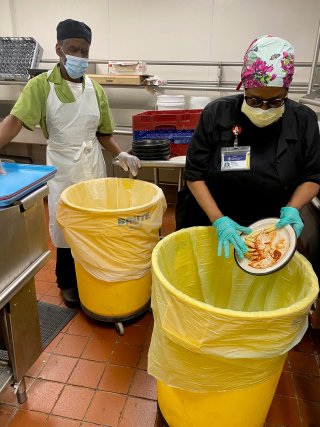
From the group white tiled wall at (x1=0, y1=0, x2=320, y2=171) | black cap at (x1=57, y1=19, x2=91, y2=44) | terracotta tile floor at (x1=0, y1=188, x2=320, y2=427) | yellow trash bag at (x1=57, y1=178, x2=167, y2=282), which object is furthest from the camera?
white tiled wall at (x1=0, y1=0, x2=320, y2=171)

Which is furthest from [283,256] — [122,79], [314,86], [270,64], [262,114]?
[122,79]

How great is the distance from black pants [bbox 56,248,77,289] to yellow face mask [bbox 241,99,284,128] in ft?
4.06

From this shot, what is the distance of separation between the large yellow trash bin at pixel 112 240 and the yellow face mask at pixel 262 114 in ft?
1.85

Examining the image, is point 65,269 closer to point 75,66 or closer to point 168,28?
point 75,66

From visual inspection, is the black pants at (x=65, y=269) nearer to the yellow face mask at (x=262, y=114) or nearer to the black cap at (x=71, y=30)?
the black cap at (x=71, y=30)

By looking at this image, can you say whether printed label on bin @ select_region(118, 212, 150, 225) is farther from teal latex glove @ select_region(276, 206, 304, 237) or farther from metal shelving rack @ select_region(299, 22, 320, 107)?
metal shelving rack @ select_region(299, 22, 320, 107)

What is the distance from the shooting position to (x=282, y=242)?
1.05 m

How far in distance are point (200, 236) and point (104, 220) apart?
1.36ft

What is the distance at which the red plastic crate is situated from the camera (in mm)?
2154

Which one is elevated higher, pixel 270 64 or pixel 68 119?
pixel 270 64

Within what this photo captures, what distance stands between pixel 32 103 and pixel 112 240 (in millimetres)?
780

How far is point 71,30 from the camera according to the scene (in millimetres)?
1533

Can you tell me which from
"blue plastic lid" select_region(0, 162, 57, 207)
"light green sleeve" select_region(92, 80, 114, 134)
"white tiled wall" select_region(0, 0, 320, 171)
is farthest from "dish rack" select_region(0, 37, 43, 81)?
"blue plastic lid" select_region(0, 162, 57, 207)

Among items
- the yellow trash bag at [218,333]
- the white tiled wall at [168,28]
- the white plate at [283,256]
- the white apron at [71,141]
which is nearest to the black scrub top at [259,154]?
the white plate at [283,256]
